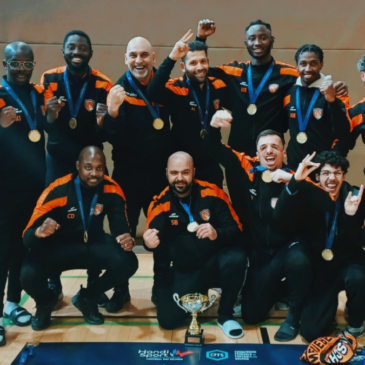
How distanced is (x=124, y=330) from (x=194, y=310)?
27.0 inches

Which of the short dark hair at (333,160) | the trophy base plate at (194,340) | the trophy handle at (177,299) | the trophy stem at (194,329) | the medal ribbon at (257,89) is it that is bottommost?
the trophy base plate at (194,340)

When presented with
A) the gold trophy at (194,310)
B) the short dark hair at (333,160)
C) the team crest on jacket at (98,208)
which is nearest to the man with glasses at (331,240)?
the short dark hair at (333,160)

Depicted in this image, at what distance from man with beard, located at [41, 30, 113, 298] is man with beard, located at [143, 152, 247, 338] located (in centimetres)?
89

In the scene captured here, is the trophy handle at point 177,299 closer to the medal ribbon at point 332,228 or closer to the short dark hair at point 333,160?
the medal ribbon at point 332,228

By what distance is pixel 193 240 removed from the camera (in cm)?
439

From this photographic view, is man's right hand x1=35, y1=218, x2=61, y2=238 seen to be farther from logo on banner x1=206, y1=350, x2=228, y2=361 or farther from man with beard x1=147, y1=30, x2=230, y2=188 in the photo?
logo on banner x1=206, y1=350, x2=228, y2=361

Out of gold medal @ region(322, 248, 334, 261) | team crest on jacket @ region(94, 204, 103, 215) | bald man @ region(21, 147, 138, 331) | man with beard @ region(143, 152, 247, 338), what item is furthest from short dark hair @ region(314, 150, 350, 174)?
team crest on jacket @ region(94, 204, 103, 215)

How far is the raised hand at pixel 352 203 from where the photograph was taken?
3902mm

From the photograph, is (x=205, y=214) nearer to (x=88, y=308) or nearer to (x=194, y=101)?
(x=194, y=101)

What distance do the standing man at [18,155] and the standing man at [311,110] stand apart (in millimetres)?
2339

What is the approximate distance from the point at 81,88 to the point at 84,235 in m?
1.38

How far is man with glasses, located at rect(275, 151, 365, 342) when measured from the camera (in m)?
3.96

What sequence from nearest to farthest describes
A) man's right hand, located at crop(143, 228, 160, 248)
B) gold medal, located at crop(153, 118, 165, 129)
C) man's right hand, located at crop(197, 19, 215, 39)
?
man's right hand, located at crop(143, 228, 160, 248), gold medal, located at crop(153, 118, 165, 129), man's right hand, located at crop(197, 19, 215, 39)

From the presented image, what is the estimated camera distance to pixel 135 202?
15.4 feet
